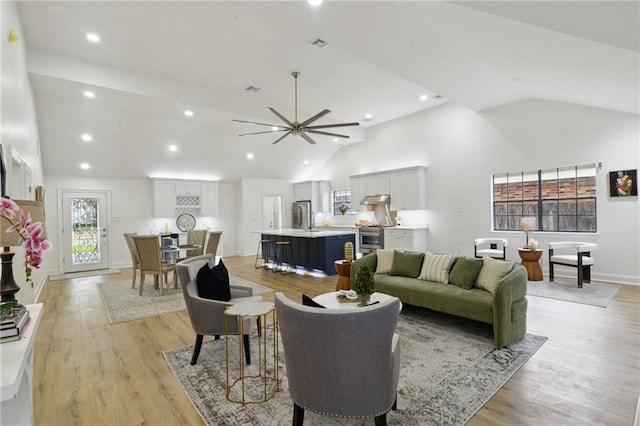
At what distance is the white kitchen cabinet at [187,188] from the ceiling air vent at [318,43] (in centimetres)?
668

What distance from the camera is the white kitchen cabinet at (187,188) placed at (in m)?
9.35

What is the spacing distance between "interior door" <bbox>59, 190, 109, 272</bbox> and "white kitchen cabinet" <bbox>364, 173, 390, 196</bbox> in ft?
23.1

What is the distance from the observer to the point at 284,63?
194 inches

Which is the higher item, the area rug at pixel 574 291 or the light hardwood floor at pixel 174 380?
the area rug at pixel 574 291

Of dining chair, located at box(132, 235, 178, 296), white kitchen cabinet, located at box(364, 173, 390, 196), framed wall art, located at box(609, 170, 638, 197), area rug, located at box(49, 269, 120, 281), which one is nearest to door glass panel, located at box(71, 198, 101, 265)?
area rug, located at box(49, 269, 120, 281)

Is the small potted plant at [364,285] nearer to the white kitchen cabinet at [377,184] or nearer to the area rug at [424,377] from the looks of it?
the area rug at [424,377]

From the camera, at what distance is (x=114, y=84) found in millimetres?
5250

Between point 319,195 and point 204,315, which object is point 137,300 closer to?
point 204,315

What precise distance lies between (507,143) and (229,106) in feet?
18.8

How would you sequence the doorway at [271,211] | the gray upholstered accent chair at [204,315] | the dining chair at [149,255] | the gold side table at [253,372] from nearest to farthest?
the gold side table at [253,372]
the gray upholstered accent chair at [204,315]
the dining chair at [149,255]
the doorway at [271,211]

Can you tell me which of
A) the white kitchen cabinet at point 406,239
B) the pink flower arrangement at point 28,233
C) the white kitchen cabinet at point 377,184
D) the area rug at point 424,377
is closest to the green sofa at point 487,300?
the area rug at point 424,377

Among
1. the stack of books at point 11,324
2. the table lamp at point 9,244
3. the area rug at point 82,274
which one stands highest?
the table lamp at point 9,244

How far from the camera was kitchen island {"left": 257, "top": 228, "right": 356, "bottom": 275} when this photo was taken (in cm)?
682

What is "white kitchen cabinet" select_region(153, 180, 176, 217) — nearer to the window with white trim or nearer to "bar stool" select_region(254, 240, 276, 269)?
"bar stool" select_region(254, 240, 276, 269)
